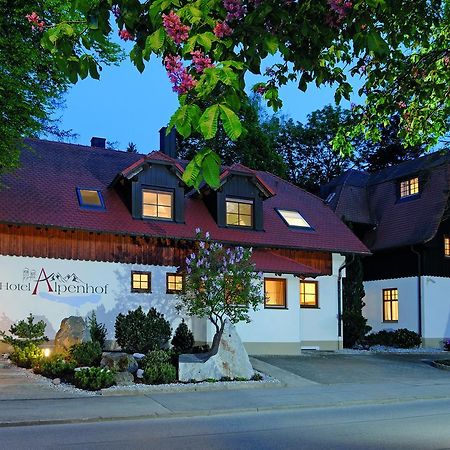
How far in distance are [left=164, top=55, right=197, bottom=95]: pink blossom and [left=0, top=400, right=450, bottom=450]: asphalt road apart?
654 centimetres

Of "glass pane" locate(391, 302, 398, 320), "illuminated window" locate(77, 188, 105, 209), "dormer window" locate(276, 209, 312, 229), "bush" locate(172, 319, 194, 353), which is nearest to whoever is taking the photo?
"bush" locate(172, 319, 194, 353)

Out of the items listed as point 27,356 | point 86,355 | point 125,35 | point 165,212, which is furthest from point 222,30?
point 165,212

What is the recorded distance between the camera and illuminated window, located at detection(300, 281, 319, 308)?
1139 inches

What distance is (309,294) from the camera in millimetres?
29109

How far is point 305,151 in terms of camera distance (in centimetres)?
5431

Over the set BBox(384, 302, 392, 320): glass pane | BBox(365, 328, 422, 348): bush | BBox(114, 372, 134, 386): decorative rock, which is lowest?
BBox(114, 372, 134, 386): decorative rock

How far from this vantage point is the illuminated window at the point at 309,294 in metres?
28.9

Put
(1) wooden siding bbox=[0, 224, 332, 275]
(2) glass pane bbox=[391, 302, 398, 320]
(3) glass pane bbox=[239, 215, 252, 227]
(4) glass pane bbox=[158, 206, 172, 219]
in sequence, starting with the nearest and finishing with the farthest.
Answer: (1) wooden siding bbox=[0, 224, 332, 275] → (4) glass pane bbox=[158, 206, 172, 219] → (3) glass pane bbox=[239, 215, 252, 227] → (2) glass pane bbox=[391, 302, 398, 320]

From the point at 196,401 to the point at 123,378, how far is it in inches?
108

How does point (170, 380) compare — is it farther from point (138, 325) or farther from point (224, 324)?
point (138, 325)

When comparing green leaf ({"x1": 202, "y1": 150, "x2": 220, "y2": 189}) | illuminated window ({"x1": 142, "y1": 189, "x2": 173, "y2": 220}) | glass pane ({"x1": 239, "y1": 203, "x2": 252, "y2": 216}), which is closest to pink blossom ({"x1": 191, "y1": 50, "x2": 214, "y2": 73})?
green leaf ({"x1": 202, "y1": 150, "x2": 220, "y2": 189})

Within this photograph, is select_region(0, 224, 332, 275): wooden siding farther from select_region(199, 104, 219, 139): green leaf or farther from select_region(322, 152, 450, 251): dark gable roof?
select_region(199, 104, 219, 139): green leaf

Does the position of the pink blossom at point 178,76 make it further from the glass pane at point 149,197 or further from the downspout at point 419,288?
the downspout at point 419,288

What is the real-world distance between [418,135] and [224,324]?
12683 millimetres
